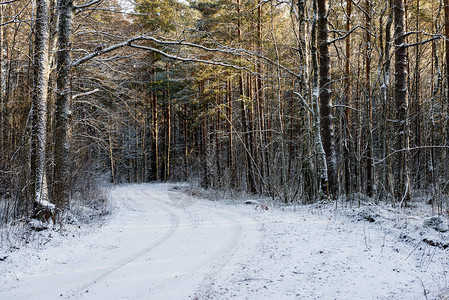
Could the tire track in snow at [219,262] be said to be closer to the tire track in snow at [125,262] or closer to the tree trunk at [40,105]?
the tire track in snow at [125,262]

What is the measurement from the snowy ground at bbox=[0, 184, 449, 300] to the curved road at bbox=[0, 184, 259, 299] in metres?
0.01

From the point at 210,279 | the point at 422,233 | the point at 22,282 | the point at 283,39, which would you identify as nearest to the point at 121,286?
the point at 210,279

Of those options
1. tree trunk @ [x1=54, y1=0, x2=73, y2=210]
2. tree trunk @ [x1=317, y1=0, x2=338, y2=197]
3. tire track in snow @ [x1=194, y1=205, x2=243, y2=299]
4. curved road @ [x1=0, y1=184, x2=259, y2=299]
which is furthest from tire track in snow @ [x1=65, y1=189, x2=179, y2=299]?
tree trunk @ [x1=317, y1=0, x2=338, y2=197]

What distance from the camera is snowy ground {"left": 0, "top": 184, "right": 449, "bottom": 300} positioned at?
3.18 metres

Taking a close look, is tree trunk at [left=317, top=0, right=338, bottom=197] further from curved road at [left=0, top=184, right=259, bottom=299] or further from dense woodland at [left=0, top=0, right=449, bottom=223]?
curved road at [left=0, top=184, right=259, bottom=299]

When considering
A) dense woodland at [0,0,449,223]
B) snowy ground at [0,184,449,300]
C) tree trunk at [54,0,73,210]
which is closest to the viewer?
snowy ground at [0,184,449,300]

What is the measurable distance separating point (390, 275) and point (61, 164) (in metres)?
7.83

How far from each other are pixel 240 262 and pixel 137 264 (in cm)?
155

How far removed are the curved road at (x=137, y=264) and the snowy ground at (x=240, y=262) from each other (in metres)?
0.01

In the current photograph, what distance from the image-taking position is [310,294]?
3059mm

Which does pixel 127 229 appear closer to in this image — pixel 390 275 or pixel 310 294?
pixel 310 294

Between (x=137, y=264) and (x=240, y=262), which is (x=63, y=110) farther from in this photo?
(x=240, y=262)

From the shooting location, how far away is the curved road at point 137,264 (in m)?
3.28

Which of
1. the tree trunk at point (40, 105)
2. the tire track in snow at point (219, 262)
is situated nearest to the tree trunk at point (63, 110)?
the tree trunk at point (40, 105)
